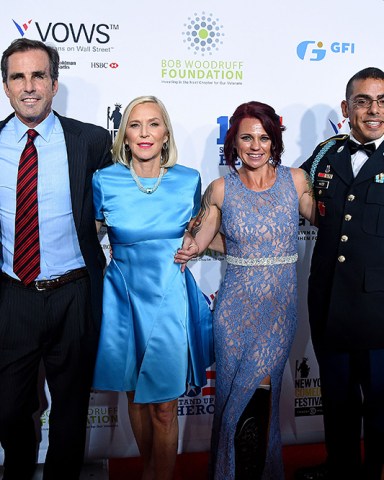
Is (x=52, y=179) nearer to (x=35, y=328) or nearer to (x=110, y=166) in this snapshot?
(x=110, y=166)

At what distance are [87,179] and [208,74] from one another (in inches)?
41.1

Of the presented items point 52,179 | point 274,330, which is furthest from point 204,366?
point 52,179

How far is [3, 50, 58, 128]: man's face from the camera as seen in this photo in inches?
85.7

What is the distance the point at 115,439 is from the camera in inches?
124

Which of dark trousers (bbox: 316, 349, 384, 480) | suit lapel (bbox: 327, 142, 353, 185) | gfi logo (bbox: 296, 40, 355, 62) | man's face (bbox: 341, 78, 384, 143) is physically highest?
gfi logo (bbox: 296, 40, 355, 62)

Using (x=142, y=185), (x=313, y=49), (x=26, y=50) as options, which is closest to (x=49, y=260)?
(x=142, y=185)

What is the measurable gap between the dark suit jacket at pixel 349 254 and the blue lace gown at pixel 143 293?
57 centimetres

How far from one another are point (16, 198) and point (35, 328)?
0.53 metres

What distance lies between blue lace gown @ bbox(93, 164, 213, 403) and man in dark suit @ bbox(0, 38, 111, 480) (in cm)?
9

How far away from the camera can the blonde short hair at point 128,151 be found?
91.5 inches

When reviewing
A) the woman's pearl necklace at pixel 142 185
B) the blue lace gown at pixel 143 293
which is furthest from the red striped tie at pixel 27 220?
the woman's pearl necklace at pixel 142 185

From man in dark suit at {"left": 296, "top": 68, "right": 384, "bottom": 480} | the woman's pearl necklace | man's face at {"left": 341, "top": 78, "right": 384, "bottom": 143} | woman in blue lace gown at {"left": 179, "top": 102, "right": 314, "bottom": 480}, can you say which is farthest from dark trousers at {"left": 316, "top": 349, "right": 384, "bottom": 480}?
the woman's pearl necklace

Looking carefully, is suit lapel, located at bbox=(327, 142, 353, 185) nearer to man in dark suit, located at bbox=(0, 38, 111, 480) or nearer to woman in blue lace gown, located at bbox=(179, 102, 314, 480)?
A: woman in blue lace gown, located at bbox=(179, 102, 314, 480)

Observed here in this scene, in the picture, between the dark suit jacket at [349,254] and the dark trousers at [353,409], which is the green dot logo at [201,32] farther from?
the dark trousers at [353,409]
